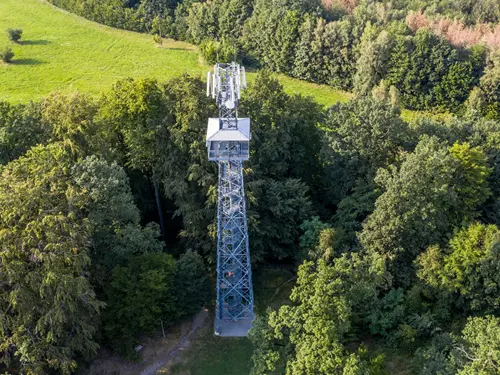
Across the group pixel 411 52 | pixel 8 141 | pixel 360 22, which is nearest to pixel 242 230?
pixel 8 141

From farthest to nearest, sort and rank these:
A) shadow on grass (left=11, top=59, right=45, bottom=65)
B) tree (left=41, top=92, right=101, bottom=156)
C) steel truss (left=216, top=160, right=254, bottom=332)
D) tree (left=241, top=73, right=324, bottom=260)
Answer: shadow on grass (left=11, top=59, right=45, bottom=65) → tree (left=241, top=73, right=324, bottom=260) → tree (left=41, top=92, right=101, bottom=156) → steel truss (left=216, top=160, right=254, bottom=332)

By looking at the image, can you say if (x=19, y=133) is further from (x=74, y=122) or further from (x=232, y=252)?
(x=232, y=252)

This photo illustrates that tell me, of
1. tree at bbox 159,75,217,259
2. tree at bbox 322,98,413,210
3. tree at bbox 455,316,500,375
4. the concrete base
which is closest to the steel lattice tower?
the concrete base

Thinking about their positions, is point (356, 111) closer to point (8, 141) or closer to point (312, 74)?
point (8, 141)

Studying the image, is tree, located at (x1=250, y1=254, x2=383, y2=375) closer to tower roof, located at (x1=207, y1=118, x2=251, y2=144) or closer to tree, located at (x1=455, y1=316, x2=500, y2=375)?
tree, located at (x1=455, y1=316, x2=500, y2=375)

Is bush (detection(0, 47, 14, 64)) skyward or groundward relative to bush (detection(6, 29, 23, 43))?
groundward

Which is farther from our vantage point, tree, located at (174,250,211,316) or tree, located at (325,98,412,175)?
tree, located at (325,98,412,175)

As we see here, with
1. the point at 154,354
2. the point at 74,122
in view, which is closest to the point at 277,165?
the point at 74,122
